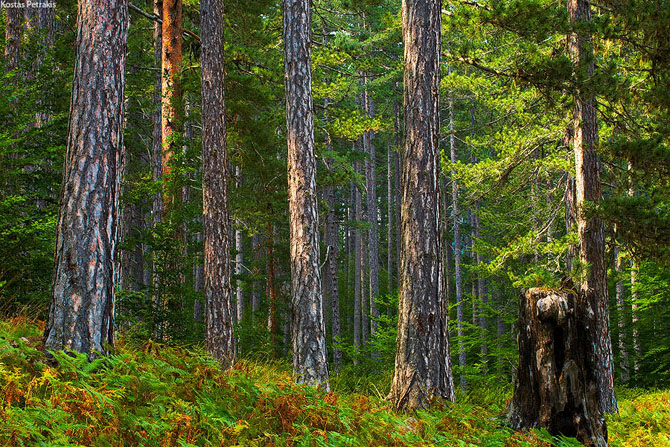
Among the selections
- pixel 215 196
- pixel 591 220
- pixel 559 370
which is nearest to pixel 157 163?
pixel 215 196

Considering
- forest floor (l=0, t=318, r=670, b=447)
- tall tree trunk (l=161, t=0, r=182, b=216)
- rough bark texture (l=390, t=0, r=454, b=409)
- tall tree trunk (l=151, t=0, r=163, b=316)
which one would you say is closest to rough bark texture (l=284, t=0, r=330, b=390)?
rough bark texture (l=390, t=0, r=454, b=409)

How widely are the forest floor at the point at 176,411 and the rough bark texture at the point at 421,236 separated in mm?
556

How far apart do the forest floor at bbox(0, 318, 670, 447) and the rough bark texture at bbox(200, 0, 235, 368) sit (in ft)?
8.85

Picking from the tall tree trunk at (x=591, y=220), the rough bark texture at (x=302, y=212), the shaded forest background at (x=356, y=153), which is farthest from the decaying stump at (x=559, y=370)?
the tall tree trunk at (x=591, y=220)

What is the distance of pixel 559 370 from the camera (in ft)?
16.9

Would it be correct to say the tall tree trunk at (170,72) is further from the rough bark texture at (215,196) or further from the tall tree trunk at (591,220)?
the tall tree trunk at (591,220)

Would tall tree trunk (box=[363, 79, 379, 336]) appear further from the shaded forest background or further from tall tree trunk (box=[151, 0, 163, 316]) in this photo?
tall tree trunk (box=[151, 0, 163, 316])

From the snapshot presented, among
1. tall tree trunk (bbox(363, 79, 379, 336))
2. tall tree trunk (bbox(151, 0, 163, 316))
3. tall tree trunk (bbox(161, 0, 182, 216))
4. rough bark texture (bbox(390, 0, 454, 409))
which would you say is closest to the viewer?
rough bark texture (bbox(390, 0, 454, 409))

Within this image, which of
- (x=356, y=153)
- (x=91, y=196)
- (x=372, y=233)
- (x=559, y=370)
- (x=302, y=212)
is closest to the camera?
(x=91, y=196)

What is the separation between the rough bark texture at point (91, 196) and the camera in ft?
15.8

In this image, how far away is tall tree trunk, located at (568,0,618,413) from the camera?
9.52 m

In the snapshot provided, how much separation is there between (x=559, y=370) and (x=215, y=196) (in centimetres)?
606

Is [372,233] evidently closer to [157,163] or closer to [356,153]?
[356,153]

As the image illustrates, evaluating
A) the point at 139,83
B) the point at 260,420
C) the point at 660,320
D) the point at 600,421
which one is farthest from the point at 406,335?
the point at 660,320
